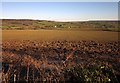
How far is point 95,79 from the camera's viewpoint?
18.2 ft

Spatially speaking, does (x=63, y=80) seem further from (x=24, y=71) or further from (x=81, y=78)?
(x=24, y=71)

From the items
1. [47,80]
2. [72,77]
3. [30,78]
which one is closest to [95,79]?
[72,77]

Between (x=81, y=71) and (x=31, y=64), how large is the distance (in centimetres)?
186

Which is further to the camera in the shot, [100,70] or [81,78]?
[100,70]

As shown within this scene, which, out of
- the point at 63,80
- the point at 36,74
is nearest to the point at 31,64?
the point at 36,74

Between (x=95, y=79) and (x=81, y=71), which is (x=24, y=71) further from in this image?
(x=95, y=79)

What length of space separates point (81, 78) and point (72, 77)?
0.33 metres

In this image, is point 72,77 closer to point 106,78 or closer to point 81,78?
point 81,78

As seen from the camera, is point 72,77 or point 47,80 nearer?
point 47,80

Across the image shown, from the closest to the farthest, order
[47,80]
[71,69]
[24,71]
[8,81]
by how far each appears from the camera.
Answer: [47,80] < [8,81] < [71,69] < [24,71]

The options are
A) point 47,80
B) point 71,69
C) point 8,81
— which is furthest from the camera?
point 71,69

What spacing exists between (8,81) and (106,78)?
2.32 meters

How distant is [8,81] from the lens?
593cm

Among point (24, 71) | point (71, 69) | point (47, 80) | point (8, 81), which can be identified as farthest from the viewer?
point (24, 71)
